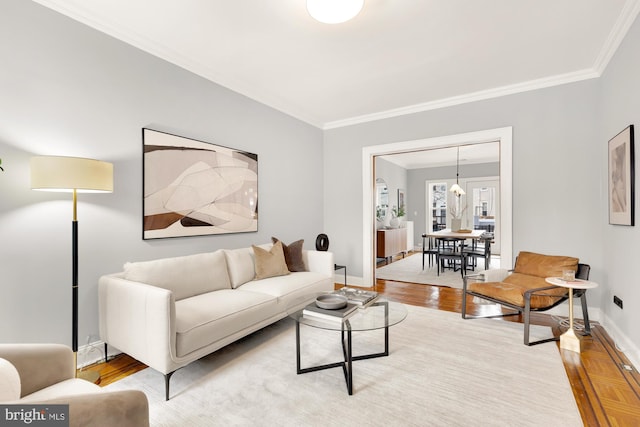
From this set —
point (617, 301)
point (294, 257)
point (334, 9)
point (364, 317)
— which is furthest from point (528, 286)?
point (334, 9)

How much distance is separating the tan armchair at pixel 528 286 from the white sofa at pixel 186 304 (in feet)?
6.07

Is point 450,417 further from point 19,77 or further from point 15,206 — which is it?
point 19,77

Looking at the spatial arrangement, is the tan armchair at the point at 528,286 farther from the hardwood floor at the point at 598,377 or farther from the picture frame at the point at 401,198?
the picture frame at the point at 401,198

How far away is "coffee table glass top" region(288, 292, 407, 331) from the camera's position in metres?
2.05

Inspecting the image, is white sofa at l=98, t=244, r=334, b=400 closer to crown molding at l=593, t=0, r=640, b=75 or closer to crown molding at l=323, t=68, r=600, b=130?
crown molding at l=323, t=68, r=600, b=130

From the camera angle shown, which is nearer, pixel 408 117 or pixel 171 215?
pixel 171 215

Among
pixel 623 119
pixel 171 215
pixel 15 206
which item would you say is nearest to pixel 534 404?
pixel 623 119

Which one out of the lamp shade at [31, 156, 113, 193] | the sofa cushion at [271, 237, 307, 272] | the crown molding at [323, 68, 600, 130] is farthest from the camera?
the sofa cushion at [271, 237, 307, 272]

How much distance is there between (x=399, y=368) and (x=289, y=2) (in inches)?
114

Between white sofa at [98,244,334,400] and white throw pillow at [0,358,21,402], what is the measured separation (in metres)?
0.83

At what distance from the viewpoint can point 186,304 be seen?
2398mm

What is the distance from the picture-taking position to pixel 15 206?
2.03 metres

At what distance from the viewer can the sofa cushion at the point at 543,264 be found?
305 centimetres

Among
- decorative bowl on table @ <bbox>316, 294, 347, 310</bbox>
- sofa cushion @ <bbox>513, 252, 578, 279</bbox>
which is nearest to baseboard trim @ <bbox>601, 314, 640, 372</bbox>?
sofa cushion @ <bbox>513, 252, 578, 279</bbox>
